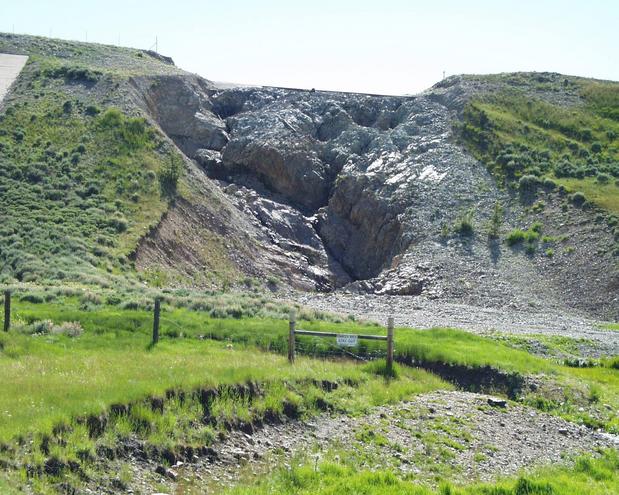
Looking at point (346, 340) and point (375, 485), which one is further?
point (346, 340)

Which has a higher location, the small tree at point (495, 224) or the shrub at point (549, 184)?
the shrub at point (549, 184)

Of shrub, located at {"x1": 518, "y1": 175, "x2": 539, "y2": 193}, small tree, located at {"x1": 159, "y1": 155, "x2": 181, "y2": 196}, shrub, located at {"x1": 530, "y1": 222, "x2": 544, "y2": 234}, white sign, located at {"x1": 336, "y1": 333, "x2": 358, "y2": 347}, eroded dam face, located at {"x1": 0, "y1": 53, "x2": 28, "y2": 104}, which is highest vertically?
eroded dam face, located at {"x1": 0, "y1": 53, "x2": 28, "y2": 104}

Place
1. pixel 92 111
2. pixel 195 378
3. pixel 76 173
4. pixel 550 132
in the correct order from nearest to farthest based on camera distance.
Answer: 1. pixel 195 378
2. pixel 76 173
3. pixel 92 111
4. pixel 550 132

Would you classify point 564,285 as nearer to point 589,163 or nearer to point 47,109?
point 589,163

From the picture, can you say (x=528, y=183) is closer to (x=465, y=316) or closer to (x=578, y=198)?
(x=578, y=198)

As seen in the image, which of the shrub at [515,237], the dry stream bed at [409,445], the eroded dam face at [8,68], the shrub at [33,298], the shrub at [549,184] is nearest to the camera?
the dry stream bed at [409,445]

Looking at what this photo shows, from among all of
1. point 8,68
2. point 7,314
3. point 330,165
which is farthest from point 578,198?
point 8,68

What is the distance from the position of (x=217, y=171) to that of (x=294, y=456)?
173ft

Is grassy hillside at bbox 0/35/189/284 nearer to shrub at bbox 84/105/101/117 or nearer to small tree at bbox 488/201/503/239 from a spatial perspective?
shrub at bbox 84/105/101/117

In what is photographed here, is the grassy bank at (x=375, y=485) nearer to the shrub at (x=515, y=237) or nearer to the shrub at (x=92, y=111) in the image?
the shrub at (x=515, y=237)

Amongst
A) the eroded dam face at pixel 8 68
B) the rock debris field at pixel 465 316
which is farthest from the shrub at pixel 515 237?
the eroded dam face at pixel 8 68

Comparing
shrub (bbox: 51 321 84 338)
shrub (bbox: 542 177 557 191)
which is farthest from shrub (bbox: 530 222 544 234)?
shrub (bbox: 51 321 84 338)

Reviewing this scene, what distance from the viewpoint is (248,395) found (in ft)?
52.5

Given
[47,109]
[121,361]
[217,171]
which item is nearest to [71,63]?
[47,109]
